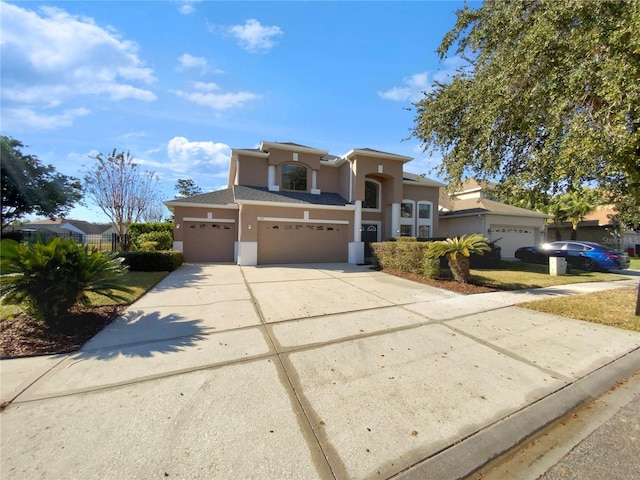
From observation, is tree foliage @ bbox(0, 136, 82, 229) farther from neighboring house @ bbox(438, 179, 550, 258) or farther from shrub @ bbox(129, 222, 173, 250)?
neighboring house @ bbox(438, 179, 550, 258)

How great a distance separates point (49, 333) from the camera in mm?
4395

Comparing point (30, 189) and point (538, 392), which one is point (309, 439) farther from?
point (30, 189)

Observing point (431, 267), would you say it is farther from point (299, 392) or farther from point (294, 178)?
point (294, 178)

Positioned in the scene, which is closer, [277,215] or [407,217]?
[277,215]

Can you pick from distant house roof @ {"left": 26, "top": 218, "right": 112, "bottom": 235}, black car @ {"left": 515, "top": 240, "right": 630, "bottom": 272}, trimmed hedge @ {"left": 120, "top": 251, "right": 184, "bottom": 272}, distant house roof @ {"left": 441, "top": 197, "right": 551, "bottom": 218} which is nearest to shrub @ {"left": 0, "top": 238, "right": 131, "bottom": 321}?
trimmed hedge @ {"left": 120, "top": 251, "right": 184, "bottom": 272}

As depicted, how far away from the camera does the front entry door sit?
17.6 m

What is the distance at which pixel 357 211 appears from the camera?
1569cm

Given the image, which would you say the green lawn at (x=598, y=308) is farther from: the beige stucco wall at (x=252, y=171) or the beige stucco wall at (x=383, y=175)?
→ the beige stucco wall at (x=252, y=171)

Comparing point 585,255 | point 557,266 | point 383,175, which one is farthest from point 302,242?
point 585,255

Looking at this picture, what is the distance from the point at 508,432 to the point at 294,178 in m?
→ 15.9

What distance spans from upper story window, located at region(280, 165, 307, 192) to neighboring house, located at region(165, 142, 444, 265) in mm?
60

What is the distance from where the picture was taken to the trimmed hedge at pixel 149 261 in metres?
11.2

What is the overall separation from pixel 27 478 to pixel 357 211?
48.5ft

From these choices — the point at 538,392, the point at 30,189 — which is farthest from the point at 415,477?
the point at 30,189
